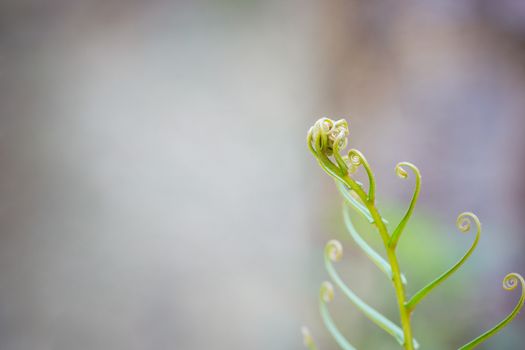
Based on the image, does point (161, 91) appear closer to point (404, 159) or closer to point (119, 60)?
point (119, 60)

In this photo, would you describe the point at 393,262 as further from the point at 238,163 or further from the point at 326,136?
the point at 238,163

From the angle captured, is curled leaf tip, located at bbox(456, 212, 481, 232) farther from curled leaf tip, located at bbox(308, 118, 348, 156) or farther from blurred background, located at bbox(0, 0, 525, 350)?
blurred background, located at bbox(0, 0, 525, 350)

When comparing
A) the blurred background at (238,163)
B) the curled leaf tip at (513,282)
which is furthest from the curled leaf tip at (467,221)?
the blurred background at (238,163)

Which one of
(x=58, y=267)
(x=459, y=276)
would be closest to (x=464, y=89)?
(x=459, y=276)

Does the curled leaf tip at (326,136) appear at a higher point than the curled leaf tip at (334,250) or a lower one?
higher

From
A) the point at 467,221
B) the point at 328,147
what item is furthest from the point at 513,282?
the point at 328,147

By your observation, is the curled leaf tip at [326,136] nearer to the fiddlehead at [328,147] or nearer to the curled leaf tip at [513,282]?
the fiddlehead at [328,147]
